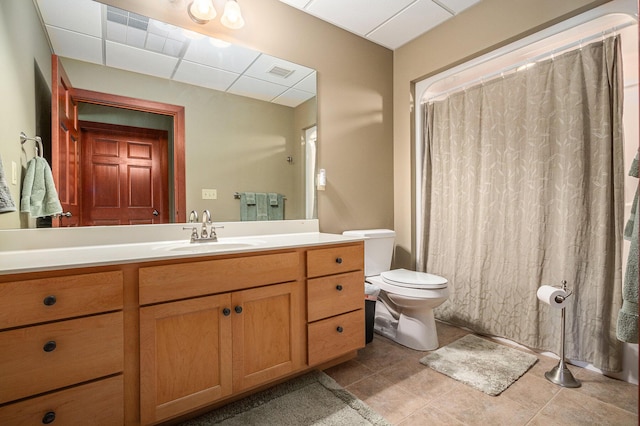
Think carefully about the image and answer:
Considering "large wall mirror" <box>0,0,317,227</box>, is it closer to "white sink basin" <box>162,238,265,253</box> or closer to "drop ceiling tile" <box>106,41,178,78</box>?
"drop ceiling tile" <box>106,41,178,78</box>

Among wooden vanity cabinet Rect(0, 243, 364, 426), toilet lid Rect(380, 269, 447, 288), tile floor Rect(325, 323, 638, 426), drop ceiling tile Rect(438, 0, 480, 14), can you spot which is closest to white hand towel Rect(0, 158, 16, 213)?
wooden vanity cabinet Rect(0, 243, 364, 426)

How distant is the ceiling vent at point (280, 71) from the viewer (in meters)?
2.10

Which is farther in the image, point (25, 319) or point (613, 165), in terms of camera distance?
point (613, 165)

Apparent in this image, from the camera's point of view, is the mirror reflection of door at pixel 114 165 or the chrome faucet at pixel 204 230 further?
the chrome faucet at pixel 204 230

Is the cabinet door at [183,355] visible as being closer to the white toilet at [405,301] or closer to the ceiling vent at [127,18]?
the white toilet at [405,301]

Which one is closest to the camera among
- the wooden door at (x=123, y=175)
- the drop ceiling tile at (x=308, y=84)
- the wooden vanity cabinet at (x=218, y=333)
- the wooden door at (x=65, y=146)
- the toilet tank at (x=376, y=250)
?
the wooden vanity cabinet at (x=218, y=333)

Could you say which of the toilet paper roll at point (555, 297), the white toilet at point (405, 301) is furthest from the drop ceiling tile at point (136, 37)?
the toilet paper roll at point (555, 297)

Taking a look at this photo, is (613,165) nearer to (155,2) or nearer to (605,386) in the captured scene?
(605,386)

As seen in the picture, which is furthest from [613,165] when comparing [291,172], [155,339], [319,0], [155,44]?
[155,44]

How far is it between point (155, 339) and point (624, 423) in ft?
6.67

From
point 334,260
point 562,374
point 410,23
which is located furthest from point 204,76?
point 562,374

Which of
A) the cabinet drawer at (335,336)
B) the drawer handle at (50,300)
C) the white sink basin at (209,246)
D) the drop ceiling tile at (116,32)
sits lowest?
the cabinet drawer at (335,336)

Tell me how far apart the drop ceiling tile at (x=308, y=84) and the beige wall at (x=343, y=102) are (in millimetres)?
60

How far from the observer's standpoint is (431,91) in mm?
2660
